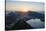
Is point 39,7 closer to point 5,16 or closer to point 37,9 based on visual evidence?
point 37,9

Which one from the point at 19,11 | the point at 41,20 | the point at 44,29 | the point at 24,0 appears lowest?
the point at 44,29

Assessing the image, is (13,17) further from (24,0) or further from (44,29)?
(44,29)

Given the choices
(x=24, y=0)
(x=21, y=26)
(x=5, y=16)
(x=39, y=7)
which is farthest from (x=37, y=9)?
(x=5, y=16)

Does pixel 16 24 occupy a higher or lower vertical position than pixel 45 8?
lower

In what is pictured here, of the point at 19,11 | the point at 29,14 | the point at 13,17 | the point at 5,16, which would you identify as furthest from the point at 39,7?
the point at 5,16

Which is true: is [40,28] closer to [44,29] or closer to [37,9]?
[44,29]

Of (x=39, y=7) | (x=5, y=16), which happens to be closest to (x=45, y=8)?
(x=39, y=7)

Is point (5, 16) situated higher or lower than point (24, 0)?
lower
